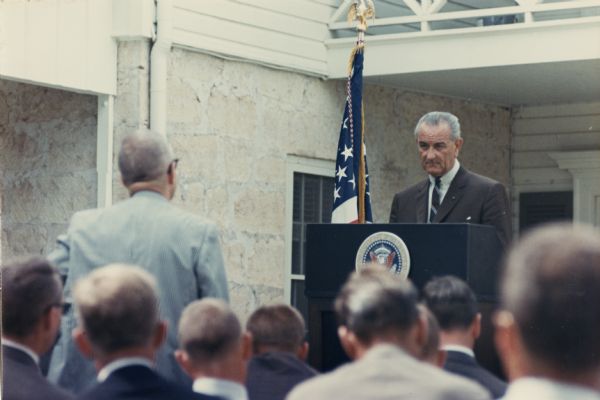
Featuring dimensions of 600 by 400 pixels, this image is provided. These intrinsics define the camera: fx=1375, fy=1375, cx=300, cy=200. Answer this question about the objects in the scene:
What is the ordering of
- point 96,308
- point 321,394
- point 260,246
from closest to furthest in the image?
1. point 321,394
2. point 96,308
3. point 260,246

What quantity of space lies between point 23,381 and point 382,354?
113 centimetres

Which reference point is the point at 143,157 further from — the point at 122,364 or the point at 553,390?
the point at 553,390

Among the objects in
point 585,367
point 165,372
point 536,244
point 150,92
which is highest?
point 150,92

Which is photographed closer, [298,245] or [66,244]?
[66,244]

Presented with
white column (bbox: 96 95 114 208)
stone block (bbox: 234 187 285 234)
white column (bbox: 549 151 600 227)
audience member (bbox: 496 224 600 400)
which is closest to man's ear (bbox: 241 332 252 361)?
audience member (bbox: 496 224 600 400)

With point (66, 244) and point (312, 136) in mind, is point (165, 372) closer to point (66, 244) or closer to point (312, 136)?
point (66, 244)

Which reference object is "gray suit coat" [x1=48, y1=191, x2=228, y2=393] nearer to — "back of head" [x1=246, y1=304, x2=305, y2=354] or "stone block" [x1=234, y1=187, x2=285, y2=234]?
"back of head" [x1=246, y1=304, x2=305, y2=354]

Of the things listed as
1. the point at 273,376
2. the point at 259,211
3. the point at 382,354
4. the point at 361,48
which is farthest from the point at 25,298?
the point at 259,211

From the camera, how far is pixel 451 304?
4402mm

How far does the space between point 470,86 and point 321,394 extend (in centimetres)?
863

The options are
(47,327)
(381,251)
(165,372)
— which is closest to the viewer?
(47,327)

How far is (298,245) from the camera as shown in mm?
10523

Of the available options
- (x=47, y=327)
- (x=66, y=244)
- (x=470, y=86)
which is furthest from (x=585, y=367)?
(x=470, y=86)

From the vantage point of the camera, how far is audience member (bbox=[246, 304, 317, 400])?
4.16 m
